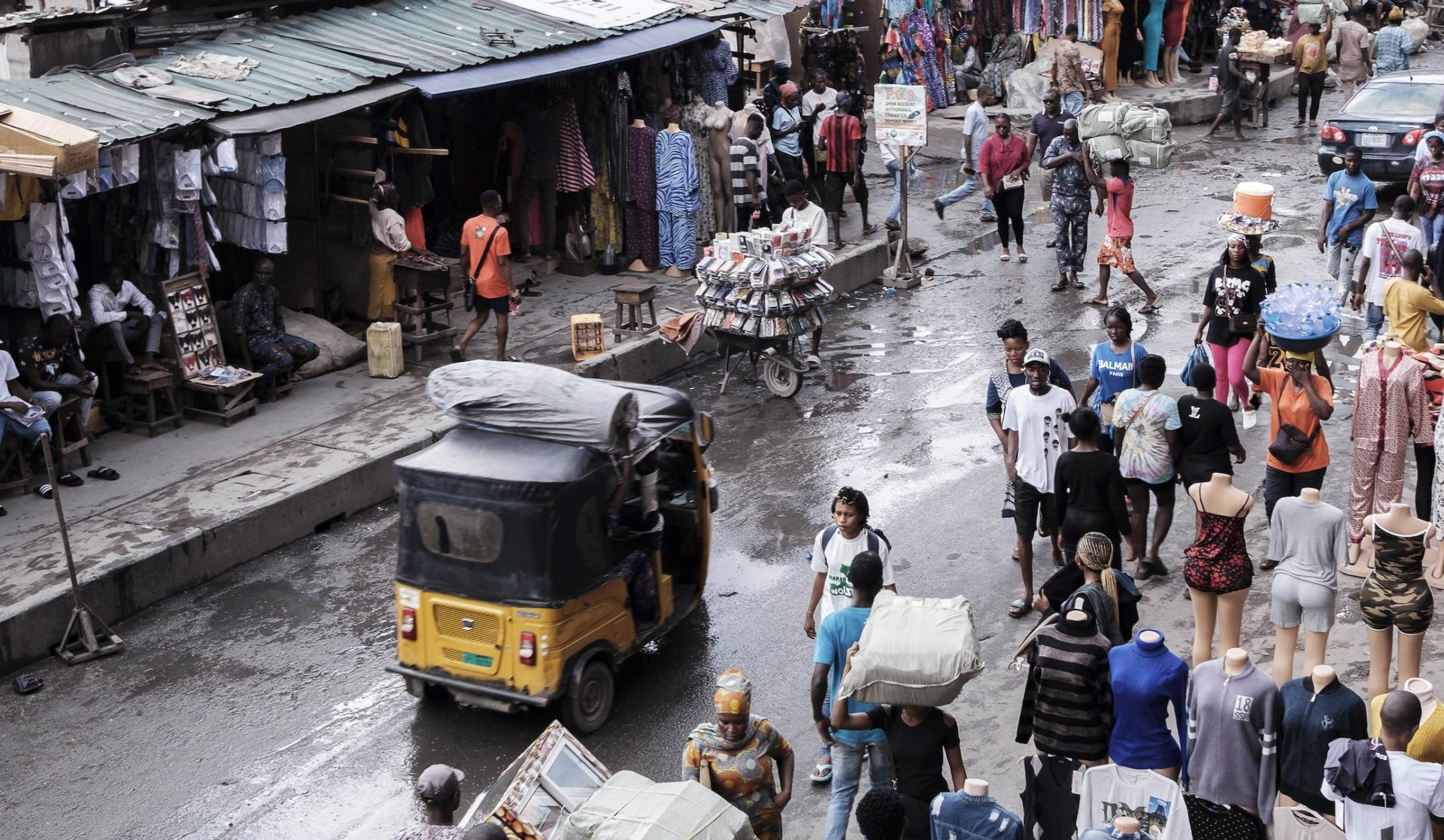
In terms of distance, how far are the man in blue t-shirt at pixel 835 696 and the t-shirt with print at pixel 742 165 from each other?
10.9 metres

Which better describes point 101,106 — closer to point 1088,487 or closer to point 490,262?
point 490,262

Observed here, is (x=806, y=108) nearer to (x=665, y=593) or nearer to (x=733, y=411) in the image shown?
(x=733, y=411)

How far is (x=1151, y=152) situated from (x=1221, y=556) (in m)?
9.21

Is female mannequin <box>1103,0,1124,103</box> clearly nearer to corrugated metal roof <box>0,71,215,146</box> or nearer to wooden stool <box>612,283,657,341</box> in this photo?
wooden stool <box>612,283,657,341</box>

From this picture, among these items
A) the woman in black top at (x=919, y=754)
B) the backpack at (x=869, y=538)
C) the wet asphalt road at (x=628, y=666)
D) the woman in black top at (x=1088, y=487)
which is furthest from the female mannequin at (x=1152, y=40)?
the woman in black top at (x=919, y=754)

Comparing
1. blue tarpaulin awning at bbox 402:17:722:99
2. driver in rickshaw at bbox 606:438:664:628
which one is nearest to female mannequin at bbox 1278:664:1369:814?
driver in rickshaw at bbox 606:438:664:628

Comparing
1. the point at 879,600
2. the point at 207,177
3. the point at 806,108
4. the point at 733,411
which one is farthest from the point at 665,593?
the point at 806,108

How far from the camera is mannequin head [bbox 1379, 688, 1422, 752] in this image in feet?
20.3

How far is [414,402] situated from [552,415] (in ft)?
18.1

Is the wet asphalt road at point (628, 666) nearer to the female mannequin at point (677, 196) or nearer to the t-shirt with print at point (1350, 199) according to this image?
the t-shirt with print at point (1350, 199)

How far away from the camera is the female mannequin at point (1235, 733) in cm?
670

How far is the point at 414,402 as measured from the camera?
Result: 1405 cm

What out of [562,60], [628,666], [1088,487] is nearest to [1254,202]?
[1088,487]

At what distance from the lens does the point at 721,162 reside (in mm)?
18391
